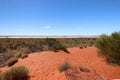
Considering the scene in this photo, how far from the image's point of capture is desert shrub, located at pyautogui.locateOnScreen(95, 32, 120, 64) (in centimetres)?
1738

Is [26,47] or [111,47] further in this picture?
[26,47]

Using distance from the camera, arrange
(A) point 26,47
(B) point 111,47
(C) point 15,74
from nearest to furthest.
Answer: (C) point 15,74 < (B) point 111,47 < (A) point 26,47

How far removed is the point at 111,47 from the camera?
17859mm

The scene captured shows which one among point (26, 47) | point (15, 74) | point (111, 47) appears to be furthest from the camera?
point (26, 47)

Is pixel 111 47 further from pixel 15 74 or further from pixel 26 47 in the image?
pixel 26 47

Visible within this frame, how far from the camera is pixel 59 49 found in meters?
24.8

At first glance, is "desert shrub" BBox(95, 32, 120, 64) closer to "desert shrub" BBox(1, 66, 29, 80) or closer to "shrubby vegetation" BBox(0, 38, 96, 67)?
"shrubby vegetation" BBox(0, 38, 96, 67)

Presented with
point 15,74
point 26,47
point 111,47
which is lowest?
point 26,47

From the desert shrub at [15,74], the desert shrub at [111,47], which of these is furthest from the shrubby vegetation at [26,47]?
the desert shrub at [15,74]

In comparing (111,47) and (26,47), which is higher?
(111,47)

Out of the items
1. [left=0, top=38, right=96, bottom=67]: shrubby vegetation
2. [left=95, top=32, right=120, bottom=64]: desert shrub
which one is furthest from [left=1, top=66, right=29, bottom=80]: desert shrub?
[left=95, top=32, right=120, bottom=64]: desert shrub

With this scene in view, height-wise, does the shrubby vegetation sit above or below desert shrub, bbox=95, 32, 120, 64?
below

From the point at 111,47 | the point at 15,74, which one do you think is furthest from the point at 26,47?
the point at 15,74

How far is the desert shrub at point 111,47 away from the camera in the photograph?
17.4 m
